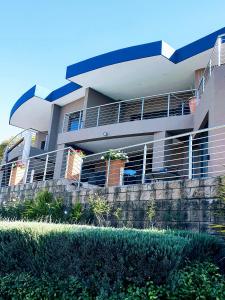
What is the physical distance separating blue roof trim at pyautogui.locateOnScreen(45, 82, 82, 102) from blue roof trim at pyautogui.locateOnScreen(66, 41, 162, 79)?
6.74 feet

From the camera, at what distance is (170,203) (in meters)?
8.25

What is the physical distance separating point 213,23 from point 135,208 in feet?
34.1

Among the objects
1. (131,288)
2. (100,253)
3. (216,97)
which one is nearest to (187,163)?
(216,97)

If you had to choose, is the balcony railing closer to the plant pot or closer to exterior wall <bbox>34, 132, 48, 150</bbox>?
the plant pot

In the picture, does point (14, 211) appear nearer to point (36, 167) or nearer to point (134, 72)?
point (134, 72)

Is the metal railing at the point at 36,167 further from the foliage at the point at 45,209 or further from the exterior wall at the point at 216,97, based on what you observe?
the exterior wall at the point at 216,97

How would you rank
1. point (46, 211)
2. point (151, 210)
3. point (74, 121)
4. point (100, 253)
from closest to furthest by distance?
point (100, 253)
point (151, 210)
point (46, 211)
point (74, 121)

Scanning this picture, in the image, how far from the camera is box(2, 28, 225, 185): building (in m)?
13.8

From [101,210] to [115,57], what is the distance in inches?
362

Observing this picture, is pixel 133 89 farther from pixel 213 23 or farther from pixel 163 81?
pixel 213 23

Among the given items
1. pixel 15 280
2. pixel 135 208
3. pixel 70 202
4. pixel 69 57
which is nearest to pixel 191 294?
pixel 15 280

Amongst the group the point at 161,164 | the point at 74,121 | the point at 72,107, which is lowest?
the point at 161,164

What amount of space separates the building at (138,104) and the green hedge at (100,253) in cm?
590

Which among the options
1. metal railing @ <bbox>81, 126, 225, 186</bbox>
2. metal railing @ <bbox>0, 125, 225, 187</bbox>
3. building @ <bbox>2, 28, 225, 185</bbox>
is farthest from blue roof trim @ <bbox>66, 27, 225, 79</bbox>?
metal railing @ <bbox>81, 126, 225, 186</bbox>
